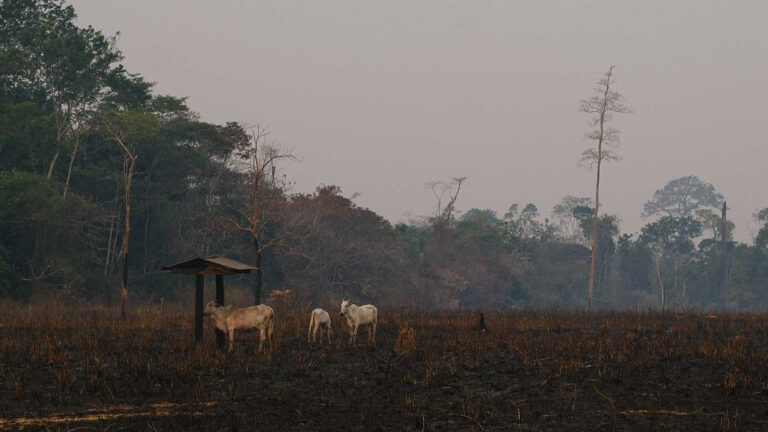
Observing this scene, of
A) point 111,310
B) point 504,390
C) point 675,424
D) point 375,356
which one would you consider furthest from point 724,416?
point 111,310

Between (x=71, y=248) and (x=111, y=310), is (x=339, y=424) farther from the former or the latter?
(x=71, y=248)

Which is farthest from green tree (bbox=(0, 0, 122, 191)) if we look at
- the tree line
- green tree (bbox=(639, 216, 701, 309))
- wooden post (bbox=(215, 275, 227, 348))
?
green tree (bbox=(639, 216, 701, 309))

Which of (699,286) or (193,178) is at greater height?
(193,178)

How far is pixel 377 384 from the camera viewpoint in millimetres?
12641

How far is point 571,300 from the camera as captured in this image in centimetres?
7169

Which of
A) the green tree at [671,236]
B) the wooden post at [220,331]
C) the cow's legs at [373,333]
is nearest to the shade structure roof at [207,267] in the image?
the wooden post at [220,331]

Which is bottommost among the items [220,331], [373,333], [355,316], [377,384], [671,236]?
[377,384]

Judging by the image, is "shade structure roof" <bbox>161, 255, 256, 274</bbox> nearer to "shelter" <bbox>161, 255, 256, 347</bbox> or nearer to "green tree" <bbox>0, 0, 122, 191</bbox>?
"shelter" <bbox>161, 255, 256, 347</bbox>

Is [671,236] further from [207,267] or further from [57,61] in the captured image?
[207,267]

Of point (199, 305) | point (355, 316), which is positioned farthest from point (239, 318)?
point (355, 316)

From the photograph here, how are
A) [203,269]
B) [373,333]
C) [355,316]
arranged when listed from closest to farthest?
[203,269] < [355,316] < [373,333]

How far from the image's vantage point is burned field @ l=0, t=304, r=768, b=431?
9859mm

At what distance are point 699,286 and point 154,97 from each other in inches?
2390

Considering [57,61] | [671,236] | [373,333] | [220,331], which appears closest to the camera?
[220,331]
